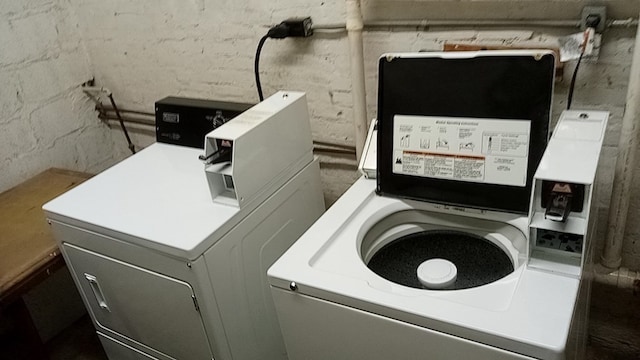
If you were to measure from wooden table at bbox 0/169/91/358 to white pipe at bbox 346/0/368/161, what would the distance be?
100cm

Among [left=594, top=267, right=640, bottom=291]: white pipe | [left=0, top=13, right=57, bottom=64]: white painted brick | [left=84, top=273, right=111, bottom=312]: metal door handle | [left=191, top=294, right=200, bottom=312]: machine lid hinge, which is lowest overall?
[left=594, top=267, right=640, bottom=291]: white pipe

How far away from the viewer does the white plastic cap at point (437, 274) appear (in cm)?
114

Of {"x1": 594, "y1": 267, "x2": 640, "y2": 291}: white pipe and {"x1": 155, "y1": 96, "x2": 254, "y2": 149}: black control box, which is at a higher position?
{"x1": 155, "y1": 96, "x2": 254, "y2": 149}: black control box

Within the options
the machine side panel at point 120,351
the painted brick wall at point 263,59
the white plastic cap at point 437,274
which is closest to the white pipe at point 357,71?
the painted brick wall at point 263,59

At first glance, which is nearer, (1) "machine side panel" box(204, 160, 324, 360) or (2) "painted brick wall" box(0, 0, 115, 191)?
(1) "machine side panel" box(204, 160, 324, 360)

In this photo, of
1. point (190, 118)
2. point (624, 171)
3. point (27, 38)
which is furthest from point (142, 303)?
point (624, 171)

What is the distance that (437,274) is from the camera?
1.15 m

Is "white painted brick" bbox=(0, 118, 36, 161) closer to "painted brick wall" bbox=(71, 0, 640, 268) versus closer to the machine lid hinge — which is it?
"painted brick wall" bbox=(71, 0, 640, 268)

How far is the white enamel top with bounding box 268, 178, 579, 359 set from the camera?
3.00 feet

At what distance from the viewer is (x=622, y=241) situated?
4.74 ft

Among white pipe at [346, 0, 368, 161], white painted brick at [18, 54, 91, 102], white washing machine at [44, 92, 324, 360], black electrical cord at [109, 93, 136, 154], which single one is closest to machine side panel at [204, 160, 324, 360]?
white washing machine at [44, 92, 324, 360]

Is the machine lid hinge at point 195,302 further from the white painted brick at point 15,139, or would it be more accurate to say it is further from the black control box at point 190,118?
the white painted brick at point 15,139

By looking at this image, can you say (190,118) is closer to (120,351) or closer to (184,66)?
→ (184,66)

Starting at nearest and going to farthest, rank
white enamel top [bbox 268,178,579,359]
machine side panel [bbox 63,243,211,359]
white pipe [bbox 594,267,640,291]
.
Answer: white enamel top [bbox 268,178,579,359]
machine side panel [bbox 63,243,211,359]
white pipe [bbox 594,267,640,291]
